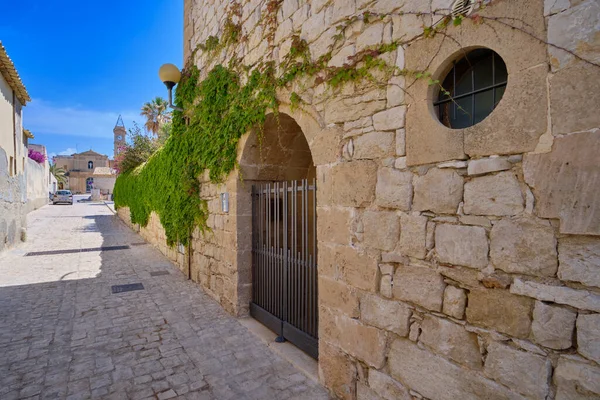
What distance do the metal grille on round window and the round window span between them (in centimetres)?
22

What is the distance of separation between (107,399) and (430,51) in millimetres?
3535

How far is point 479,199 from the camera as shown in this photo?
1749 mm

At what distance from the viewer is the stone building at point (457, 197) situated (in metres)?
1.43

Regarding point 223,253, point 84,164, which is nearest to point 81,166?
point 84,164

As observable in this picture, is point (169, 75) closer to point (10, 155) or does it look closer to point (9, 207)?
point (9, 207)

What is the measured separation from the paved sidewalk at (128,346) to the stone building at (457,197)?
0.73 m

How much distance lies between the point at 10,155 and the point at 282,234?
32.6 ft

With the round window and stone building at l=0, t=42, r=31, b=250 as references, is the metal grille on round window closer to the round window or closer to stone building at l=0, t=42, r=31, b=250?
the round window

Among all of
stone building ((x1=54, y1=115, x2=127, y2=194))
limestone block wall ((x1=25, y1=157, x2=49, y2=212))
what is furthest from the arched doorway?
stone building ((x1=54, y1=115, x2=127, y2=194))

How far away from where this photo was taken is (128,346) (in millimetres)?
3543

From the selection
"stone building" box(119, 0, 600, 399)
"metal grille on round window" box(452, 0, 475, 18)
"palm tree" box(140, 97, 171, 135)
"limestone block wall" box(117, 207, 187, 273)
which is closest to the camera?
"stone building" box(119, 0, 600, 399)

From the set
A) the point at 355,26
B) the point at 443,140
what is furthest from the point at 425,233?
the point at 355,26

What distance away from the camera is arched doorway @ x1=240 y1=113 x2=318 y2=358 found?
11.0ft

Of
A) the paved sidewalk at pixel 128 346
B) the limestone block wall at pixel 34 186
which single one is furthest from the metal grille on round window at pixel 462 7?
the limestone block wall at pixel 34 186
